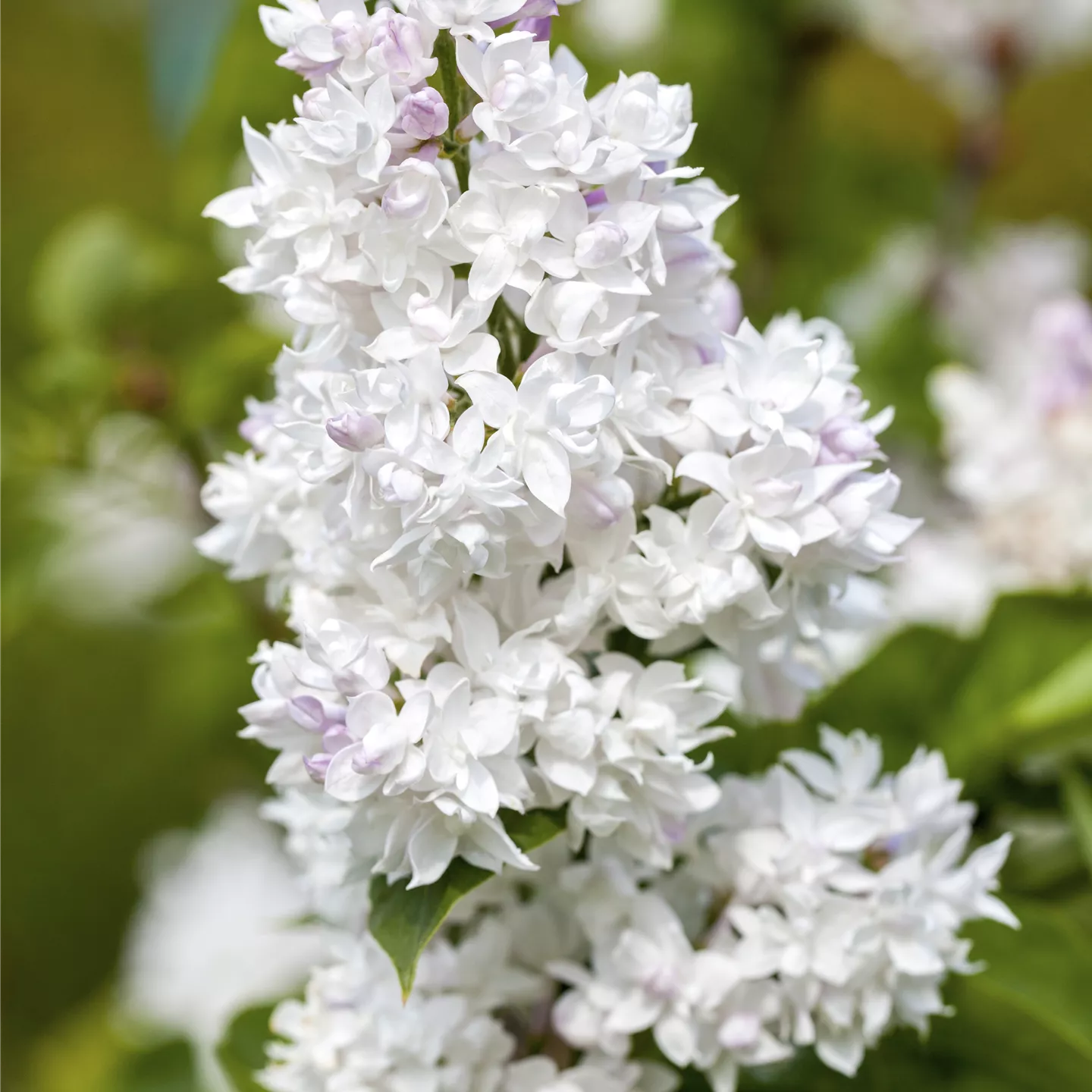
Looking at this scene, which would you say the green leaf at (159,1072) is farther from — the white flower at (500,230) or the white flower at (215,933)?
the white flower at (500,230)

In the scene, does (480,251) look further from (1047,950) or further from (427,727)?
(1047,950)

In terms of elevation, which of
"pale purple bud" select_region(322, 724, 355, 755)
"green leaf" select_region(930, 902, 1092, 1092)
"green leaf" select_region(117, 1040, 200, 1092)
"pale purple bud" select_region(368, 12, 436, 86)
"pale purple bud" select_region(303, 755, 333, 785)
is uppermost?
"pale purple bud" select_region(368, 12, 436, 86)

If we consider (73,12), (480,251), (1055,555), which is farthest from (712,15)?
A: (73,12)

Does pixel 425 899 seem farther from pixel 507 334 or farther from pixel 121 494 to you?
pixel 121 494

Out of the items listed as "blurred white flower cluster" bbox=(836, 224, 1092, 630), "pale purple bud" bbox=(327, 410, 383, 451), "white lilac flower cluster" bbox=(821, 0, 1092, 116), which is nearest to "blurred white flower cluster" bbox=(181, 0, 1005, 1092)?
"pale purple bud" bbox=(327, 410, 383, 451)

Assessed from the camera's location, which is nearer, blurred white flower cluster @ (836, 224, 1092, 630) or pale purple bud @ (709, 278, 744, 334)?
pale purple bud @ (709, 278, 744, 334)

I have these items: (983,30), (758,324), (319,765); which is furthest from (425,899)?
(983,30)

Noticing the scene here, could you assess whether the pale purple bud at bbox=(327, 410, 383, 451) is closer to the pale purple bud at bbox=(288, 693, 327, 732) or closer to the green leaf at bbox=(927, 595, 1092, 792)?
the pale purple bud at bbox=(288, 693, 327, 732)

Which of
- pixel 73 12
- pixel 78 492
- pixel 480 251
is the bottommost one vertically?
pixel 480 251
